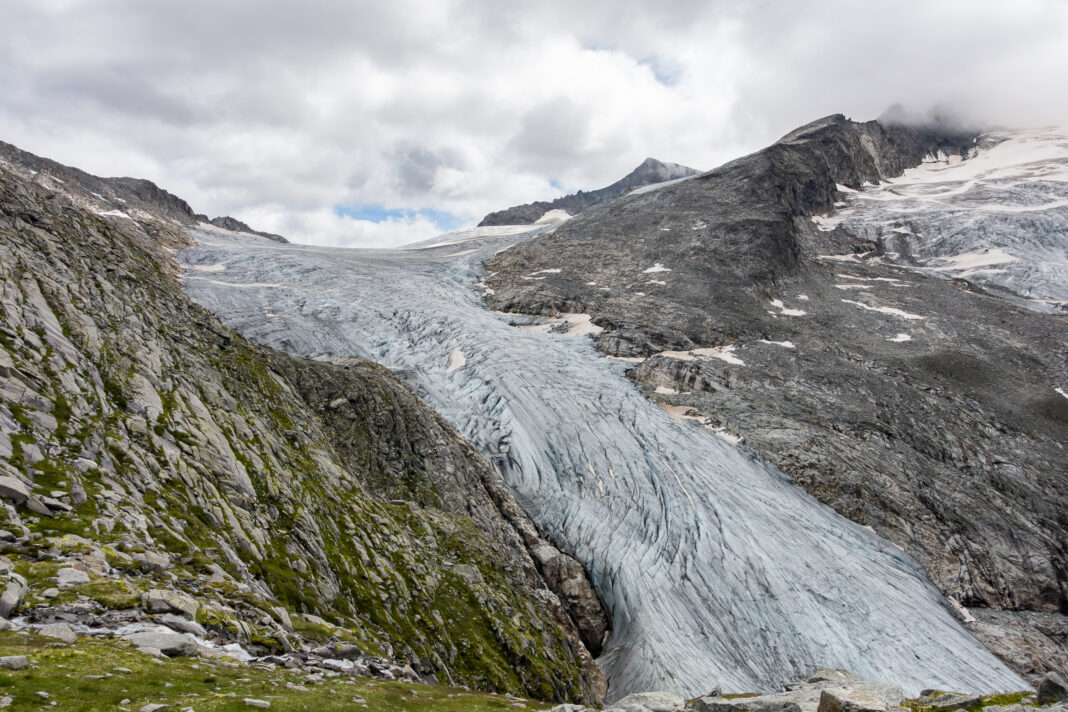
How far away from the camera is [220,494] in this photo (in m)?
19.6

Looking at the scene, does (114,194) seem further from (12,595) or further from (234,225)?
(12,595)

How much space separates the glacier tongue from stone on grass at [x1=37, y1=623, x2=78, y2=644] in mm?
23244

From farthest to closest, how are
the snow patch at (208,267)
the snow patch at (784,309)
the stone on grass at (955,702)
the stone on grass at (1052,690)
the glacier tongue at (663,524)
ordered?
the snow patch at (208,267)
the snow patch at (784,309)
the glacier tongue at (663,524)
the stone on grass at (955,702)
the stone on grass at (1052,690)

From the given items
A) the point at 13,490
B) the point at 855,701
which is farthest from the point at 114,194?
the point at 855,701

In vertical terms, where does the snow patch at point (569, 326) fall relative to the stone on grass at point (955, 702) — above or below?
above

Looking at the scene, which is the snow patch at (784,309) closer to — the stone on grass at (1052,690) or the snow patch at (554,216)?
the stone on grass at (1052,690)

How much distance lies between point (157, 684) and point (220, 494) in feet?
37.5

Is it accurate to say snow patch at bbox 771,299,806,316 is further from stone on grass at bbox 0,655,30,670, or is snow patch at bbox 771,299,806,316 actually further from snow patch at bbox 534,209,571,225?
snow patch at bbox 534,209,571,225

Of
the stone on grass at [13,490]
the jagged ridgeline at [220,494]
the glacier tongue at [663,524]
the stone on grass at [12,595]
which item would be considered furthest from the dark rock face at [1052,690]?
the stone on grass at [13,490]

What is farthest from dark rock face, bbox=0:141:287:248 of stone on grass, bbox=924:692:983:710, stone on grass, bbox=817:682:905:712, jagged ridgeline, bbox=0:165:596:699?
stone on grass, bbox=924:692:983:710

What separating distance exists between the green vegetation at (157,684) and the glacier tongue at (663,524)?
1898cm

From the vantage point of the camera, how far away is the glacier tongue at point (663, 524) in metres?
28.7

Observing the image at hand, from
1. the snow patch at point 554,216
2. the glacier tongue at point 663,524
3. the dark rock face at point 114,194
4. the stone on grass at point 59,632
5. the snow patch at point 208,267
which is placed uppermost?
the snow patch at point 554,216

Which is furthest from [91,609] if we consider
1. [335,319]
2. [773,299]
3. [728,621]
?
[773,299]
